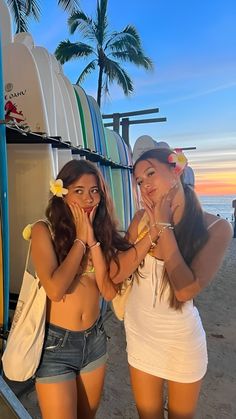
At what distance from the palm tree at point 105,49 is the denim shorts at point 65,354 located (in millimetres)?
17020

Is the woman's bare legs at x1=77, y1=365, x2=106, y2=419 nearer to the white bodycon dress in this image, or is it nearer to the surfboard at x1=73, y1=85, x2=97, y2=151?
the white bodycon dress

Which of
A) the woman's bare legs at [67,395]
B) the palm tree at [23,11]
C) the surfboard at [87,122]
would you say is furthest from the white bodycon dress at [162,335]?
the palm tree at [23,11]

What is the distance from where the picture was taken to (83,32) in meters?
17.6

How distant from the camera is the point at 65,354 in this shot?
1.56 meters

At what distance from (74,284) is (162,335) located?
0.45 meters

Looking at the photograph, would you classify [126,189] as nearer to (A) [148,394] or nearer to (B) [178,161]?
(B) [178,161]

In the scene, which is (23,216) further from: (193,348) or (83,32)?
(83,32)

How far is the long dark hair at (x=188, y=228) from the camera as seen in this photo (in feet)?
5.24

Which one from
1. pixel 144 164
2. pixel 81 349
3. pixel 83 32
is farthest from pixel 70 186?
pixel 83 32

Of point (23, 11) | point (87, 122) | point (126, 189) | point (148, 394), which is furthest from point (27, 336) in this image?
point (23, 11)

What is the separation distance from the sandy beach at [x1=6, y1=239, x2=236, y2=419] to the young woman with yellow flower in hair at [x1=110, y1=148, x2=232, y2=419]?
1.13m

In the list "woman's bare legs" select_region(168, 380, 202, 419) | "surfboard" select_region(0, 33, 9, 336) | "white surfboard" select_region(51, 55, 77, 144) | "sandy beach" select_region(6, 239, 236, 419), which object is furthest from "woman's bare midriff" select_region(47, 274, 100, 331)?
"white surfboard" select_region(51, 55, 77, 144)

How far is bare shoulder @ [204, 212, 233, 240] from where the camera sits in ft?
5.14

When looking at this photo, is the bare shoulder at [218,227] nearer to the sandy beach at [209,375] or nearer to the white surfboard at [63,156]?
the sandy beach at [209,375]
